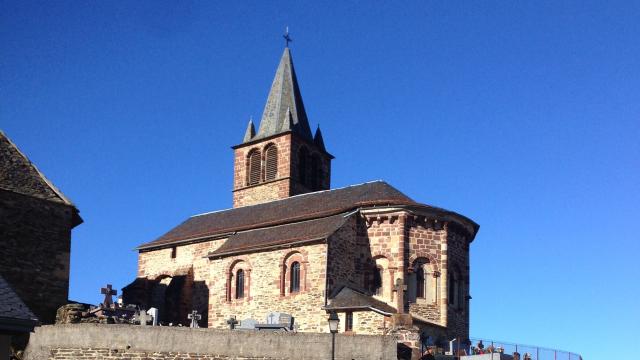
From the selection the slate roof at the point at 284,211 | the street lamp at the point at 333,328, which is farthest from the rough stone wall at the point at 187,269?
the street lamp at the point at 333,328

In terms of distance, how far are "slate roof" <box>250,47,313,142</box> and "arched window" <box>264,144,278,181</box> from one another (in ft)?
2.99

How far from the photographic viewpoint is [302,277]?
112 ft

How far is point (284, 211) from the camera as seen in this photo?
134 feet

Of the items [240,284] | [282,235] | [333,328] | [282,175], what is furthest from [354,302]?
[282,175]

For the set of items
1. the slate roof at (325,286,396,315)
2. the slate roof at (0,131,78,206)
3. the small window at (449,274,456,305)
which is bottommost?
the slate roof at (325,286,396,315)

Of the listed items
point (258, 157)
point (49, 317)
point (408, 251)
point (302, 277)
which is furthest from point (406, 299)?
point (258, 157)

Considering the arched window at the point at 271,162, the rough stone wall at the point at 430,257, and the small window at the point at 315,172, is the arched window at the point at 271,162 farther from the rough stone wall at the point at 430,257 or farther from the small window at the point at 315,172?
the rough stone wall at the point at 430,257

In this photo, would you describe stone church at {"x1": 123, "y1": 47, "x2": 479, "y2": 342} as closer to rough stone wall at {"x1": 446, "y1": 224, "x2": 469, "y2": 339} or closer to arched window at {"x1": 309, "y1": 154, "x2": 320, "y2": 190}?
rough stone wall at {"x1": 446, "y1": 224, "x2": 469, "y2": 339}

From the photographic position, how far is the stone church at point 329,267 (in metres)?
33.6

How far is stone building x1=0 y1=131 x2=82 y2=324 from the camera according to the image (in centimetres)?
2905

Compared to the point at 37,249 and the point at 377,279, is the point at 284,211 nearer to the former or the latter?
the point at 377,279

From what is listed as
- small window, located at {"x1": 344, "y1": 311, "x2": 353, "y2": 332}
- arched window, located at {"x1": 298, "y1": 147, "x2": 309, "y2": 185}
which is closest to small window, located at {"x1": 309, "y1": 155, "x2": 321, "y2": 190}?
arched window, located at {"x1": 298, "y1": 147, "x2": 309, "y2": 185}

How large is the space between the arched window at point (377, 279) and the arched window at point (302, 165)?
15255 millimetres

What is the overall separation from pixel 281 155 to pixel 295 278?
653 inches
